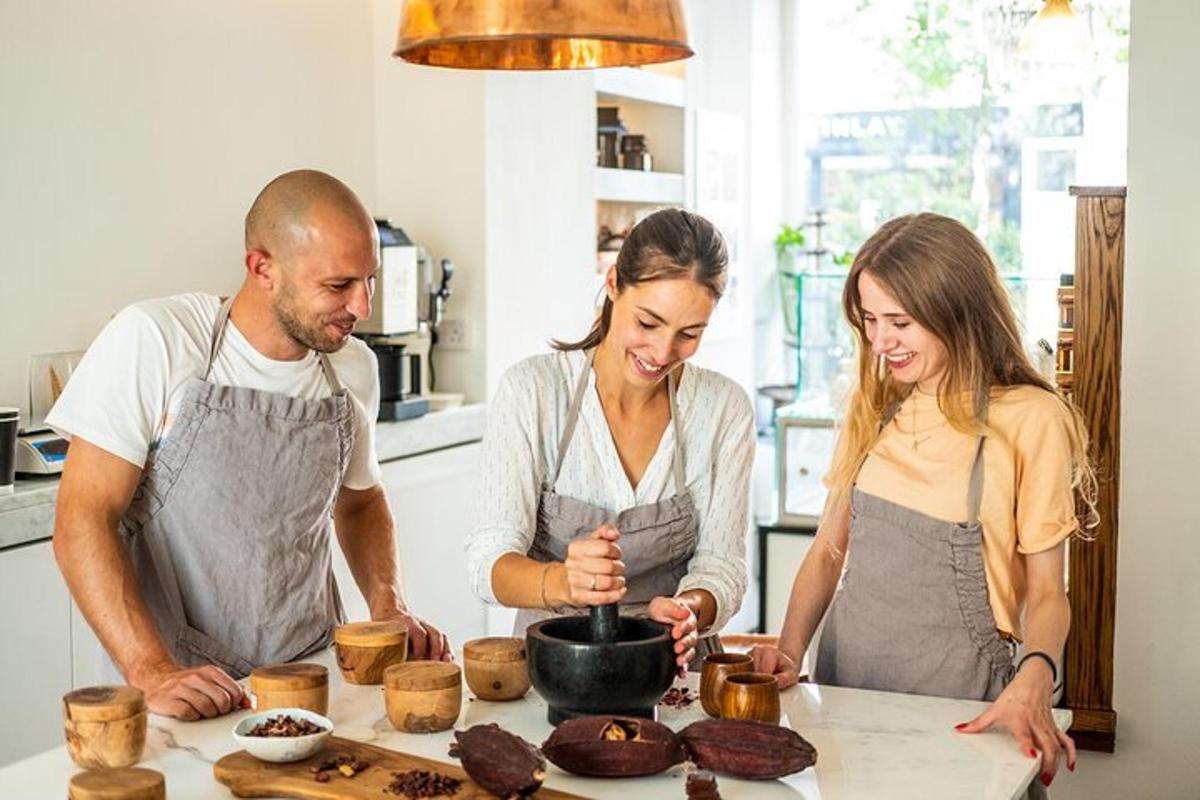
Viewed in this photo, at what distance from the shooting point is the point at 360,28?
14.9ft

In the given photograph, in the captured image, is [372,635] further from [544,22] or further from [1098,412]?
[1098,412]

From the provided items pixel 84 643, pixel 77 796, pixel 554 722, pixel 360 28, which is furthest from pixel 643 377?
pixel 360 28

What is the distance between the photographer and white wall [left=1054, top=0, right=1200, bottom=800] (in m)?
3.25

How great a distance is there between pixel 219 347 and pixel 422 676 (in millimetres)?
705

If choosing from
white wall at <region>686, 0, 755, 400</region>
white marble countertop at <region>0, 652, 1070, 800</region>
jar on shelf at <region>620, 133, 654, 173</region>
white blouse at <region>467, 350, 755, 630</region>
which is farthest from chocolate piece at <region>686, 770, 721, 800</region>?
white wall at <region>686, 0, 755, 400</region>

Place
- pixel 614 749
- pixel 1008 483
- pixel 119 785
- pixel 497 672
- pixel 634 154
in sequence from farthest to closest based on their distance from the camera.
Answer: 1. pixel 634 154
2. pixel 1008 483
3. pixel 497 672
4. pixel 614 749
5. pixel 119 785

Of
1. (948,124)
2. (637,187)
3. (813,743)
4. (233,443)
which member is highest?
(948,124)

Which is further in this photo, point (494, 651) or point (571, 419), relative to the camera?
point (571, 419)

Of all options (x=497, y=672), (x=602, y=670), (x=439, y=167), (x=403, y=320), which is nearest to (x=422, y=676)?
(x=497, y=672)

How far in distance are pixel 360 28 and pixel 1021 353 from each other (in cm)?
272

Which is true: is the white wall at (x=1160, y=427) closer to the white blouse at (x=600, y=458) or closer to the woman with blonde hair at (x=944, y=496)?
the woman with blonde hair at (x=944, y=496)

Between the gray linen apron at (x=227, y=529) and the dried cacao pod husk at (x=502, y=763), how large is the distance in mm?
696

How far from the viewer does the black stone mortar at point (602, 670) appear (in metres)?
1.88

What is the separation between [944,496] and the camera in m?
2.36
